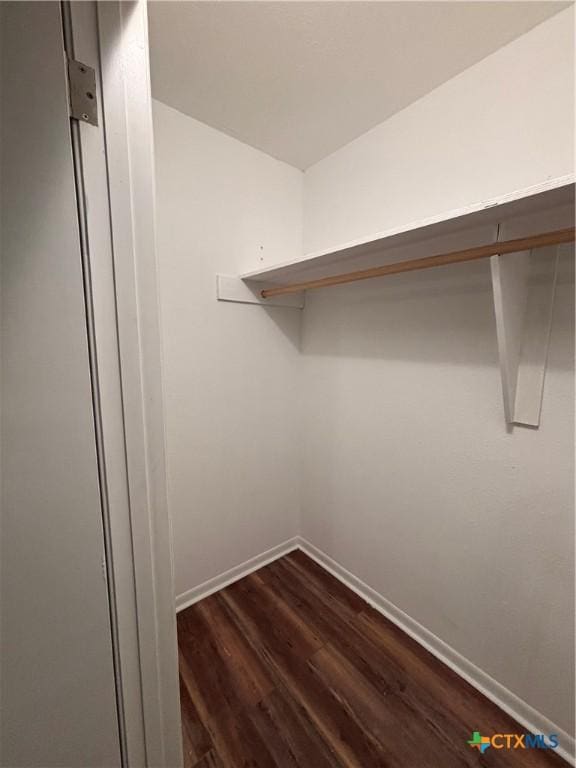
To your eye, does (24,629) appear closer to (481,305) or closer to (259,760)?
(259,760)

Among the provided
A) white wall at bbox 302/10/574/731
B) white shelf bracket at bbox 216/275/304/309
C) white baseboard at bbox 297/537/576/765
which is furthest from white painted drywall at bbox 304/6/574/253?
white baseboard at bbox 297/537/576/765

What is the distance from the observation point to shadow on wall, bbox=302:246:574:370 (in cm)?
111

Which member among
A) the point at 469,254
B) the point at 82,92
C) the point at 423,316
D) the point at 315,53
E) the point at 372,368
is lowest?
the point at 372,368

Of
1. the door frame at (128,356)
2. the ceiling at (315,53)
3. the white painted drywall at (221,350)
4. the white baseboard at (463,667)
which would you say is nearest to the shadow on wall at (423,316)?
the white painted drywall at (221,350)

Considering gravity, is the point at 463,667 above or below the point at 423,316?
below

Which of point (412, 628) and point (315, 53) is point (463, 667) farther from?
point (315, 53)

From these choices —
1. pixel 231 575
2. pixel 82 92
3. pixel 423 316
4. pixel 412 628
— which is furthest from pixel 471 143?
pixel 231 575

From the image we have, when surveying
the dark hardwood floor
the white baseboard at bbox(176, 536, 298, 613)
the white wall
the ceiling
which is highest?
the ceiling

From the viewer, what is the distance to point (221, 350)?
1.57 metres

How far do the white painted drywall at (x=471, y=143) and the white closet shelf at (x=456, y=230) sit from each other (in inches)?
10.5

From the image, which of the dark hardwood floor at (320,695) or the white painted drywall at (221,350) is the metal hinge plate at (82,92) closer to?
the white painted drywall at (221,350)

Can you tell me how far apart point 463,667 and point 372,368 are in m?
1.31

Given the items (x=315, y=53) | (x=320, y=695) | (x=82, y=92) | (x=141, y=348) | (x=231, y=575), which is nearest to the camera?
(x=82, y=92)

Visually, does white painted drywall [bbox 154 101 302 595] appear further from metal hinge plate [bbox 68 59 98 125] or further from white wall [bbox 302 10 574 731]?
metal hinge plate [bbox 68 59 98 125]
